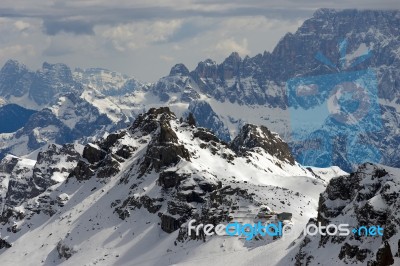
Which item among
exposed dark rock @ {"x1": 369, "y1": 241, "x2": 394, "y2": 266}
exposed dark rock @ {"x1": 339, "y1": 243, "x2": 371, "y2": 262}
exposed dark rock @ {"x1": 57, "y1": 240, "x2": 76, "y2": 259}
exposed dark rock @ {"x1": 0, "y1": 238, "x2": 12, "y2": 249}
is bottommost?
exposed dark rock @ {"x1": 0, "y1": 238, "x2": 12, "y2": 249}

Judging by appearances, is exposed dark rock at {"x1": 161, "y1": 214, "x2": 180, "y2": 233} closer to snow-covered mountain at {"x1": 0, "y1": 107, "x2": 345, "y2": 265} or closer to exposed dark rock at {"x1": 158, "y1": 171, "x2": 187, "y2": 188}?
snow-covered mountain at {"x1": 0, "y1": 107, "x2": 345, "y2": 265}

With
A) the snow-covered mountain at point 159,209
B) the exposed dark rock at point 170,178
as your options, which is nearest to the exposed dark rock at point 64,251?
the snow-covered mountain at point 159,209

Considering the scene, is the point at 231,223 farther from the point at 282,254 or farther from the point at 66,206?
the point at 66,206

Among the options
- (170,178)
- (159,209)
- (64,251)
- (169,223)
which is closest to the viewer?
(169,223)

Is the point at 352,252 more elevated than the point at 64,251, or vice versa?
the point at 352,252

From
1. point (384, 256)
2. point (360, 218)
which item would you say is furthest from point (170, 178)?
point (384, 256)

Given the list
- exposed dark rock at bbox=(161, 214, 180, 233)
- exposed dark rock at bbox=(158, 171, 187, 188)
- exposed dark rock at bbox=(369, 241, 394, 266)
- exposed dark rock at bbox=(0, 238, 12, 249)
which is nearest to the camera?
exposed dark rock at bbox=(369, 241, 394, 266)

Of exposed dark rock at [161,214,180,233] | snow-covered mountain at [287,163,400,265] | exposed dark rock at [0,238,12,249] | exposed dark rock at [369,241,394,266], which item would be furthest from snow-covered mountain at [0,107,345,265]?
exposed dark rock at [369,241,394,266]

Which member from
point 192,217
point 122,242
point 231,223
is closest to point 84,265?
point 122,242

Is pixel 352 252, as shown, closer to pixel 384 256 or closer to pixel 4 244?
pixel 384 256

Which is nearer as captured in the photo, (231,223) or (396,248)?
(396,248)

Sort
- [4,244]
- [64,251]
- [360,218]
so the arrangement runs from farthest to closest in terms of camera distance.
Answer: [4,244], [64,251], [360,218]

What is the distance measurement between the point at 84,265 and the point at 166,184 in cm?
3121

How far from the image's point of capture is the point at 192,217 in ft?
488
